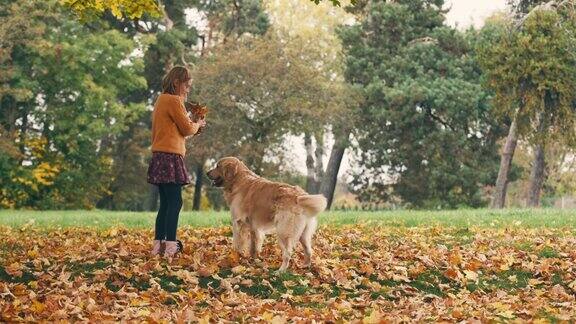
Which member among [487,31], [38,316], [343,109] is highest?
[487,31]

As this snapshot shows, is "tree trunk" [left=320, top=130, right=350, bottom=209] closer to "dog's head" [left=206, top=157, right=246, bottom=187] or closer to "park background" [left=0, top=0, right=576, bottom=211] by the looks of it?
"park background" [left=0, top=0, right=576, bottom=211]

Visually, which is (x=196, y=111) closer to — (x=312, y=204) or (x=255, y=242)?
(x=255, y=242)

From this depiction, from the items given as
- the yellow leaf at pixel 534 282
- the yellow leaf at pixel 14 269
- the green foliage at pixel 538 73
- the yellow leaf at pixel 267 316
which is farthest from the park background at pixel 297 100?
the yellow leaf at pixel 267 316

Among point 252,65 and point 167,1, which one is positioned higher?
point 167,1

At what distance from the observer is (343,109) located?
113 feet

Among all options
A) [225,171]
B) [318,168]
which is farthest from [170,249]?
[318,168]

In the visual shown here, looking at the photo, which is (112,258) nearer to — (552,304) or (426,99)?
(552,304)

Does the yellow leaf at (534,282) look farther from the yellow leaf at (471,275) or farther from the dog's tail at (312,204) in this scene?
the dog's tail at (312,204)

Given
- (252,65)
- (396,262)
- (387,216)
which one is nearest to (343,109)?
(252,65)

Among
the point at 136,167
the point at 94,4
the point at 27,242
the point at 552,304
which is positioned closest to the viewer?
the point at 552,304

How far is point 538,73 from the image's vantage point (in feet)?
97.8

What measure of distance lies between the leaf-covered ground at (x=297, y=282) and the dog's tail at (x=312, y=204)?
Result: 0.75 m

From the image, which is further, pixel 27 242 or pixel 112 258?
pixel 27 242

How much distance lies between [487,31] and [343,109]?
778 cm
